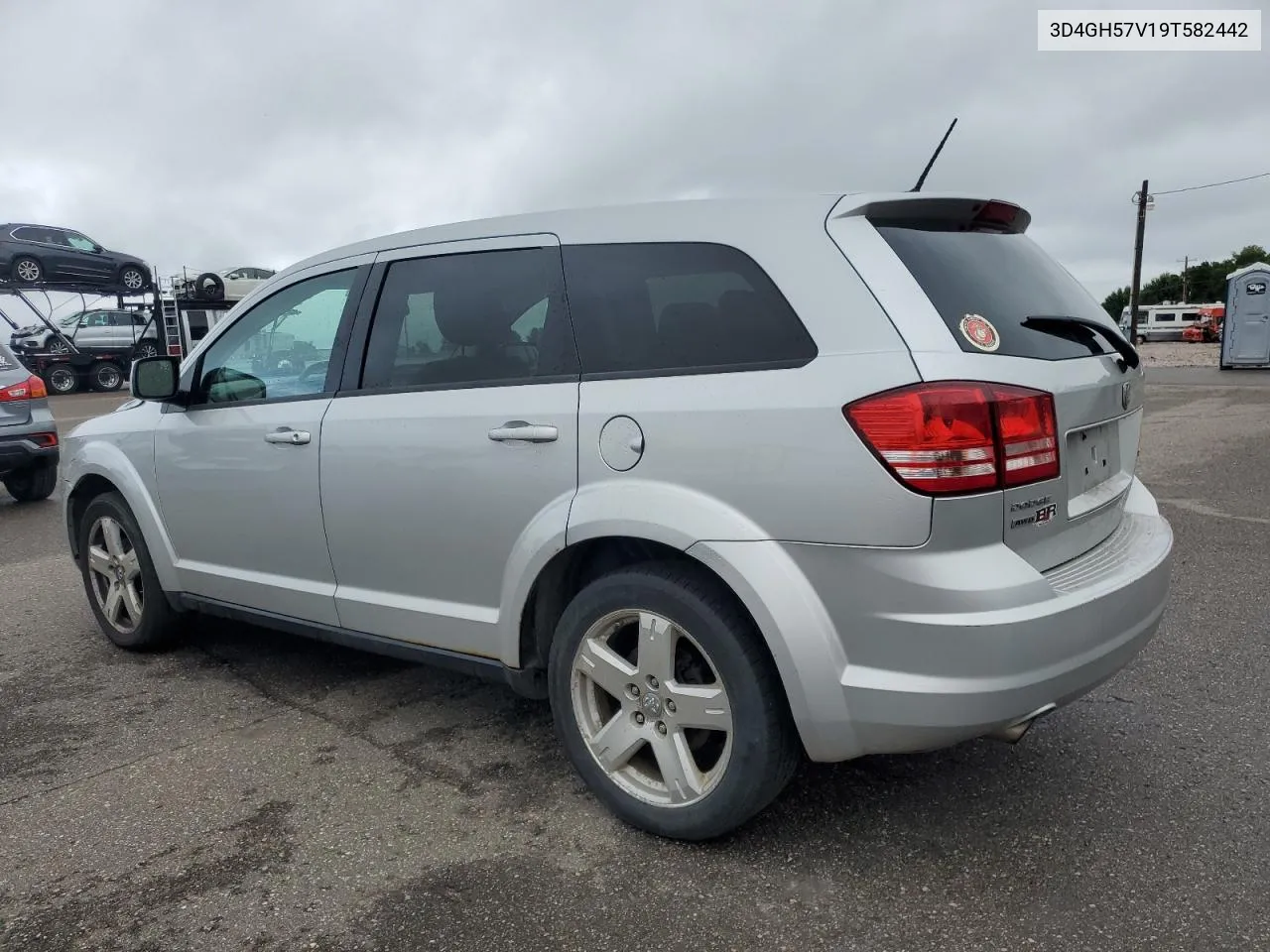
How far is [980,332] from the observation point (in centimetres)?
244

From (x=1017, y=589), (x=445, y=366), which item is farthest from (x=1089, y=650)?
(x=445, y=366)

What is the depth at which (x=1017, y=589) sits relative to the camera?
7.48 ft

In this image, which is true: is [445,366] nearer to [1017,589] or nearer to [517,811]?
[517,811]

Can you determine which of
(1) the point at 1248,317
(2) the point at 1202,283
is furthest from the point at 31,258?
(2) the point at 1202,283

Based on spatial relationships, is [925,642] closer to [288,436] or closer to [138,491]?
[288,436]

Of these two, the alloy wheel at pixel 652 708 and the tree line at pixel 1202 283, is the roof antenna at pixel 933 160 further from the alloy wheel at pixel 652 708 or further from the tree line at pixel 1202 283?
the tree line at pixel 1202 283

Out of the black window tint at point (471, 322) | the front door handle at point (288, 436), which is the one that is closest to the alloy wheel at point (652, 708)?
the black window tint at point (471, 322)

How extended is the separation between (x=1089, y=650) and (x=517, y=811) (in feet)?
5.38

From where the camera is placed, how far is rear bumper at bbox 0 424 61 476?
8.59 meters

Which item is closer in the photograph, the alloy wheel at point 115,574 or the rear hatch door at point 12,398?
the alloy wheel at point 115,574

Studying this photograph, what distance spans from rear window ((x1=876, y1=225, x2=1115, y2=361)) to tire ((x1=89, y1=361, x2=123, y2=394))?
95.7ft

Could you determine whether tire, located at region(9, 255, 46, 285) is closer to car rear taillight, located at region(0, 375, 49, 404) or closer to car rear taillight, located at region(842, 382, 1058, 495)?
car rear taillight, located at region(0, 375, 49, 404)

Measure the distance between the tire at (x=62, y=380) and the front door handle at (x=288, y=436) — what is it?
26944mm

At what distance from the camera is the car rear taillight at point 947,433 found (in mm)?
2256
